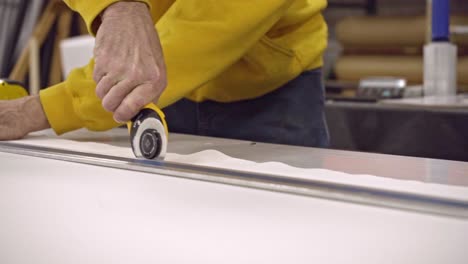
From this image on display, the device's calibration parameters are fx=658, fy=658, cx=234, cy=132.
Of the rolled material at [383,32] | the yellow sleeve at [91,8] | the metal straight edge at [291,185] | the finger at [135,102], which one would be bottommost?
the rolled material at [383,32]

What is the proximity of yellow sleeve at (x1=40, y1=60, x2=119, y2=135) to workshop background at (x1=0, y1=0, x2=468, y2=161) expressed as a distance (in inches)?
39.8

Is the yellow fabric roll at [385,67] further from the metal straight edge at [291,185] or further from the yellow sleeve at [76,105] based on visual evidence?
the metal straight edge at [291,185]

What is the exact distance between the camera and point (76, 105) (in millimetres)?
1153

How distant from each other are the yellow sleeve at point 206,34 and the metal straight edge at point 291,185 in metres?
0.24

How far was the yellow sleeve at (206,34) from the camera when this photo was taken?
104 cm

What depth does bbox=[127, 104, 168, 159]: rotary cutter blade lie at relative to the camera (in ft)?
2.83

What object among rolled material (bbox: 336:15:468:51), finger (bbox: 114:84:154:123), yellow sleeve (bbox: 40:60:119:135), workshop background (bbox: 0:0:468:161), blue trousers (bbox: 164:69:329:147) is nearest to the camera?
finger (bbox: 114:84:154:123)

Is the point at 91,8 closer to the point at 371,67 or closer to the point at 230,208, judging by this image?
the point at 230,208

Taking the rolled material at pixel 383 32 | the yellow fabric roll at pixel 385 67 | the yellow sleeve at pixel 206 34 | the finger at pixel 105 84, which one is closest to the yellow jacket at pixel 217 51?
the yellow sleeve at pixel 206 34

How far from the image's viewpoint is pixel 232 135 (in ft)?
4.71

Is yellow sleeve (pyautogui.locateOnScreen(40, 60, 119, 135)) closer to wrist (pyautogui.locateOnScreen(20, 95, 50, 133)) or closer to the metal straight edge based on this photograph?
wrist (pyautogui.locateOnScreen(20, 95, 50, 133))

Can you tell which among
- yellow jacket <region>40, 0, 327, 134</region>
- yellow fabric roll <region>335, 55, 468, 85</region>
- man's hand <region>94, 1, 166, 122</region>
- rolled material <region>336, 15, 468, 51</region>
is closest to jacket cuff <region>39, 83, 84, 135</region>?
yellow jacket <region>40, 0, 327, 134</region>

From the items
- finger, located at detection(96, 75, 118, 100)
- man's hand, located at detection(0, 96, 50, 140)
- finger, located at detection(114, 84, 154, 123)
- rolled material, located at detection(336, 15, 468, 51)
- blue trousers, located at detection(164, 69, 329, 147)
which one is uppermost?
finger, located at detection(96, 75, 118, 100)

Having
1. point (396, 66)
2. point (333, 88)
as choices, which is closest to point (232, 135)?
point (396, 66)
